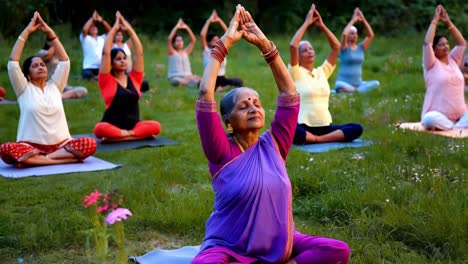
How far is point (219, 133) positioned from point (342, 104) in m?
6.98

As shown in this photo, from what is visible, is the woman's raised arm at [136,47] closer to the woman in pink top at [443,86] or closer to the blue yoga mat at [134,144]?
the blue yoga mat at [134,144]

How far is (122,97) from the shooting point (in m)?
8.48

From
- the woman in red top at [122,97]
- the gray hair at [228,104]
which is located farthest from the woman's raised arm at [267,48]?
the woman in red top at [122,97]

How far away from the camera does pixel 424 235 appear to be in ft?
14.8

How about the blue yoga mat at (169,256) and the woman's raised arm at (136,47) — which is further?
the woman's raised arm at (136,47)

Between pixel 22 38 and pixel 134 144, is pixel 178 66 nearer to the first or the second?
pixel 134 144

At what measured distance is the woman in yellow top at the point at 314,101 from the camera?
8.07 metres

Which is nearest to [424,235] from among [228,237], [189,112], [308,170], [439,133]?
[228,237]

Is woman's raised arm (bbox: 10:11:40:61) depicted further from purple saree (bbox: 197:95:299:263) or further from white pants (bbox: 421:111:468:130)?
white pants (bbox: 421:111:468:130)

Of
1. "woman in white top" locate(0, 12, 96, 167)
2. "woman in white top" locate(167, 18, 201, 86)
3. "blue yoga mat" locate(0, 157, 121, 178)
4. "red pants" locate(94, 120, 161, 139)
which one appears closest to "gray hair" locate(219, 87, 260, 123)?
"blue yoga mat" locate(0, 157, 121, 178)

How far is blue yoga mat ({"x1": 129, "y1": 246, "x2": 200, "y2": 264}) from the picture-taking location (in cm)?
432

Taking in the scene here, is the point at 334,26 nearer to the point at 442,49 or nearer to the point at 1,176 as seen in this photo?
the point at 442,49

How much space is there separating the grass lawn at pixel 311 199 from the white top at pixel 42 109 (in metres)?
0.68

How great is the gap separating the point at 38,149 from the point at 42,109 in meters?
0.44
